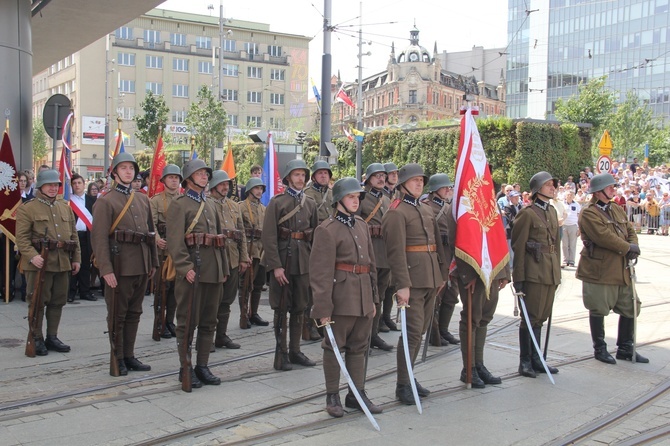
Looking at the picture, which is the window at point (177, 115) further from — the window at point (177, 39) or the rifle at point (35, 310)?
the rifle at point (35, 310)

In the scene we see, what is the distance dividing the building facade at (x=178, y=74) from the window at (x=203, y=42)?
0.12m

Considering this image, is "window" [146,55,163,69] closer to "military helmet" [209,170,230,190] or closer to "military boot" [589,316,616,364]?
"military helmet" [209,170,230,190]

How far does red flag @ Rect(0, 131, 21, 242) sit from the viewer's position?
10.1m

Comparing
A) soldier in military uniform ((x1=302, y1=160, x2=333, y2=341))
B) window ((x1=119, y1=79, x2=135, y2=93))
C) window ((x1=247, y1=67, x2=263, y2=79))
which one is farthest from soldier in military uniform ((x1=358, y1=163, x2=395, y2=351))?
window ((x1=247, y1=67, x2=263, y2=79))

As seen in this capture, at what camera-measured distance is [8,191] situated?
10.1 meters

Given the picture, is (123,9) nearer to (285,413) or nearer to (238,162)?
(285,413)

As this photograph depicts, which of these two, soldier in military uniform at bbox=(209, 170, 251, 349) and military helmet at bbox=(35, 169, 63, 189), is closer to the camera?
soldier in military uniform at bbox=(209, 170, 251, 349)

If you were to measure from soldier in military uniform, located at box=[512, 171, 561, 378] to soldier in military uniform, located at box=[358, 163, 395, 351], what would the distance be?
1749 mm

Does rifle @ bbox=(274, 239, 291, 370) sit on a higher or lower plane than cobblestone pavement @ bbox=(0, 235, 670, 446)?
higher

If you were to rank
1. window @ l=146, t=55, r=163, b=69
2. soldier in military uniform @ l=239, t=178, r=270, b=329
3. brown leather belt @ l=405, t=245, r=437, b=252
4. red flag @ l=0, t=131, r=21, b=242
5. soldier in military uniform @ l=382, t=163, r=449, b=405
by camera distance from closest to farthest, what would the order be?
soldier in military uniform @ l=382, t=163, r=449, b=405 < brown leather belt @ l=405, t=245, r=437, b=252 < red flag @ l=0, t=131, r=21, b=242 < soldier in military uniform @ l=239, t=178, r=270, b=329 < window @ l=146, t=55, r=163, b=69

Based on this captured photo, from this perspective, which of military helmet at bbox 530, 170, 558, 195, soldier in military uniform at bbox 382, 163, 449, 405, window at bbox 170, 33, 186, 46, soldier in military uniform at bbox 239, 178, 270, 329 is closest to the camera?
soldier in military uniform at bbox 382, 163, 449, 405

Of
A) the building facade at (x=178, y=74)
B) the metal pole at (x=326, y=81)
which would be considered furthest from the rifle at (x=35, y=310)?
the building facade at (x=178, y=74)

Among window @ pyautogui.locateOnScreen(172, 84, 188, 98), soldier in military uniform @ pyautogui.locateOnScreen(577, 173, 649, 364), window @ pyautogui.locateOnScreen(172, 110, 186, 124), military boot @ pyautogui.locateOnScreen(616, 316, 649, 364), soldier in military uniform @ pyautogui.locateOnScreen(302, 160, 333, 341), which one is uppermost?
window @ pyautogui.locateOnScreen(172, 84, 188, 98)

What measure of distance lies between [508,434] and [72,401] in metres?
3.94
